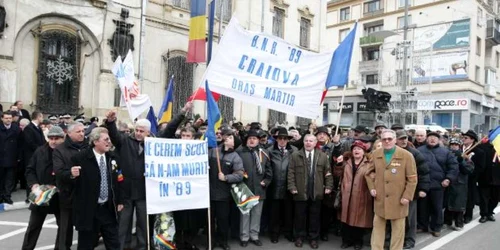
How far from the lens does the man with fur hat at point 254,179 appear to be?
6559 mm

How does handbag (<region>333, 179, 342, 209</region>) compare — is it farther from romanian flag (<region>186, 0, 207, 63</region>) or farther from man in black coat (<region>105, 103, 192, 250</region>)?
romanian flag (<region>186, 0, 207, 63</region>)

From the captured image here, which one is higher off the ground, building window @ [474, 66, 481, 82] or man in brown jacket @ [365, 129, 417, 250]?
building window @ [474, 66, 481, 82]

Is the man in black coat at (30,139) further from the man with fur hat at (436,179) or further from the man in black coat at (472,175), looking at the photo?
the man in black coat at (472,175)

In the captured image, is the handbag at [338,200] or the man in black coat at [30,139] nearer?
the handbag at [338,200]

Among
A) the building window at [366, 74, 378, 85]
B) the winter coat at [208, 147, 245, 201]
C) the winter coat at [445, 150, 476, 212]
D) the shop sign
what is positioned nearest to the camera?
the winter coat at [208, 147, 245, 201]

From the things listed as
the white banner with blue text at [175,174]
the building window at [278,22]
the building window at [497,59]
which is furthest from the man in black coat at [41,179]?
the building window at [497,59]

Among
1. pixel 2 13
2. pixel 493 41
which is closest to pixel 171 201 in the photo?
pixel 2 13

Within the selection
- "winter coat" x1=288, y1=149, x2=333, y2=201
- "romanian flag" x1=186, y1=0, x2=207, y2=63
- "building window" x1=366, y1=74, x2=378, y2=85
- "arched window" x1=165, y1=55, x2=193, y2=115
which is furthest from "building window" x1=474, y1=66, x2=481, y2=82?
"winter coat" x1=288, y1=149, x2=333, y2=201

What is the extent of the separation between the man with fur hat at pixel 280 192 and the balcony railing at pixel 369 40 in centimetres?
4185

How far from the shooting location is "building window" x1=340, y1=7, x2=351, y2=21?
165 ft

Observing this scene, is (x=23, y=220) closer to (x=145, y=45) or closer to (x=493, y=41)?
(x=145, y=45)

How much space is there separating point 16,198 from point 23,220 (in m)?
2.03

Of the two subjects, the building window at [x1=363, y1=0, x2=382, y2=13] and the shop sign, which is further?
the building window at [x1=363, y1=0, x2=382, y2=13]

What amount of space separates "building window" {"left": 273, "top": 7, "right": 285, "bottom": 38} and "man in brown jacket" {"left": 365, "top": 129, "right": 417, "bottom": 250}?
1724 cm
